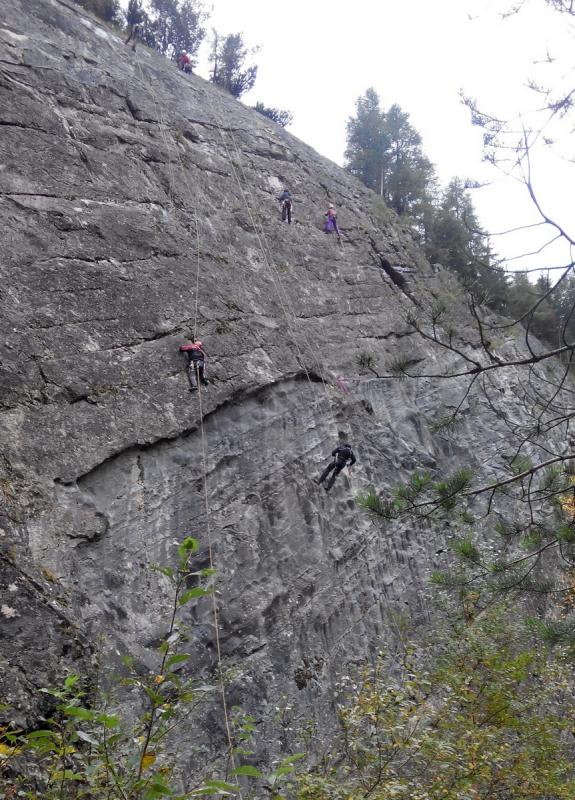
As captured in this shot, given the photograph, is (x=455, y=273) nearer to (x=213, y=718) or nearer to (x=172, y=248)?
(x=172, y=248)

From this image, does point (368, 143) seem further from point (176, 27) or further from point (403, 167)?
point (176, 27)

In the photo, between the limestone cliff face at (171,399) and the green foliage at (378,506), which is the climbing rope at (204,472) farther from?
the green foliage at (378,506)

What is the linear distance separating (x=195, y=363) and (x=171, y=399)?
725 mm

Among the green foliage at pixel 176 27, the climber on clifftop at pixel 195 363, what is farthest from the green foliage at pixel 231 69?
the climber on clifftop at pixel 195 363

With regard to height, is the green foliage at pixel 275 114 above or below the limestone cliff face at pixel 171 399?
above

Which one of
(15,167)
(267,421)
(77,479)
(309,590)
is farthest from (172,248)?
(309,590)

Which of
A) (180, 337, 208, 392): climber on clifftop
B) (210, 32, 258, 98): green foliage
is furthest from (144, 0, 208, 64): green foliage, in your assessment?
(180, 337, 208, 392): climber on clifftop

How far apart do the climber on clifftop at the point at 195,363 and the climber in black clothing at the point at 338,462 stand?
2445 millimetres

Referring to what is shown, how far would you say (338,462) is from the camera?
1059 cm

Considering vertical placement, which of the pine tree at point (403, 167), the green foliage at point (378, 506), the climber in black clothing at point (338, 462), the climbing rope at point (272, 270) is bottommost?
the green foliage at point (378, 506)

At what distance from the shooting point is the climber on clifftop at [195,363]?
9.99 m

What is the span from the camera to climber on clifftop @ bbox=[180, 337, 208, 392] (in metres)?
9.99

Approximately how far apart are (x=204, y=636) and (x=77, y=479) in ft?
8.38

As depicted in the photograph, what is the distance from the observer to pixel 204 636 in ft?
27.1
